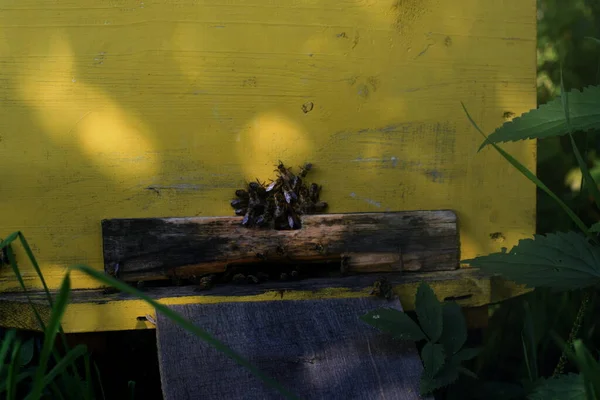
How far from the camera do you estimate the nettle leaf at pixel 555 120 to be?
1.43 meters

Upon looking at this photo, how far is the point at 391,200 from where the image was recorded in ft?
6.52

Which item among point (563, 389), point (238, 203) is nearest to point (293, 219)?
point (238, 203)

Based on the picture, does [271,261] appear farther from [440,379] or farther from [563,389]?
[563,389]

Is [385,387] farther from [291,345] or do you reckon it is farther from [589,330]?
[589,330]

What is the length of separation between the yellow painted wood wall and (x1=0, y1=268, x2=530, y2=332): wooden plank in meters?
0.08

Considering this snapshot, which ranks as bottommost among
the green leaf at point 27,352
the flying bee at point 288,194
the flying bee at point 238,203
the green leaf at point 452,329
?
the green leaf at point 27,352

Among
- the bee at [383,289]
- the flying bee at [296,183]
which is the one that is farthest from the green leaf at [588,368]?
the flying bee at [296,183]

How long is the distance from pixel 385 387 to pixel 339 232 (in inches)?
19.3

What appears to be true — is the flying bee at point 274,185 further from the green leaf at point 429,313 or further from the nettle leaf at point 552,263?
the nettle leaf at point 552,263

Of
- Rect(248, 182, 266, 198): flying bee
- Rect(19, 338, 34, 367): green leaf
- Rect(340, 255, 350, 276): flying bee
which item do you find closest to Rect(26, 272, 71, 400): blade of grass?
Rect(19, 338, 34, 367): green leaf

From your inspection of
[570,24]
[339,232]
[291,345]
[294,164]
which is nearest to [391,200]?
[339,232]

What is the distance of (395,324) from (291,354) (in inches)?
11.2

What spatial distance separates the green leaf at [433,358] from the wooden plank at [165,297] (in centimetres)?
Result: 35

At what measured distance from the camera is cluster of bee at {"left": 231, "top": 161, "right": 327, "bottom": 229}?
190cm
